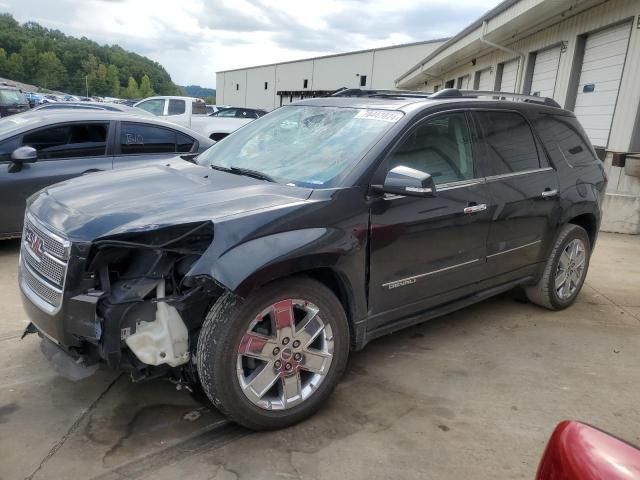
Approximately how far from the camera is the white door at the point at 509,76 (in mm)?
14233

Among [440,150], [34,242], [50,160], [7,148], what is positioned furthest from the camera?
[50,160]

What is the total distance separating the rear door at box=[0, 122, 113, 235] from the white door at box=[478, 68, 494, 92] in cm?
1349

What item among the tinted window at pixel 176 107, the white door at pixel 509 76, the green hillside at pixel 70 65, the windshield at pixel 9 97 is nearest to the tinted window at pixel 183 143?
the tinted window at pixel 176 107

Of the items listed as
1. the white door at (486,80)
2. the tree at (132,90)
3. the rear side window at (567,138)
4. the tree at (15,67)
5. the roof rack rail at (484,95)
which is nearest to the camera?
the roof rack rail at (484,95)

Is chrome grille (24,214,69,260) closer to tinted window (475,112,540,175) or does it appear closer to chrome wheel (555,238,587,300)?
tinted window (475,112,540,175)

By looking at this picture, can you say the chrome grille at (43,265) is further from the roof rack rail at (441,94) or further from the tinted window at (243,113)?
the tinted window at (243,113)

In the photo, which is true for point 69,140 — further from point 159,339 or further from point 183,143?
point 159,339

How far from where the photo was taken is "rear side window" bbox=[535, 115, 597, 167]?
435 cm

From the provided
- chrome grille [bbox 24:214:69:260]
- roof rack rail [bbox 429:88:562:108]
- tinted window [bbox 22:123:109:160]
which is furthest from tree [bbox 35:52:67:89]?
chrome grille [bbox 24:214:69:260]

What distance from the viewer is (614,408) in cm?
323

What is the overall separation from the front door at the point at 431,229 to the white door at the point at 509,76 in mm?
11401

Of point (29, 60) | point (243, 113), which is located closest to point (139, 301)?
point (243, 113)

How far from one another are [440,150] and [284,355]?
1753 millimetres

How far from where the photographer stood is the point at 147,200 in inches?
110
